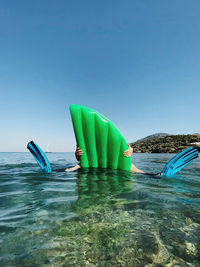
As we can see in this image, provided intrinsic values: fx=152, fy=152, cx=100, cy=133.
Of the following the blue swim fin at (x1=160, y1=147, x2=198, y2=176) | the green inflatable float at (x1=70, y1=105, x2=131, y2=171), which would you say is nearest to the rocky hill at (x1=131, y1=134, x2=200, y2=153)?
the blue swim fin at (x1=160, y1=147, x2=198, y2=176)

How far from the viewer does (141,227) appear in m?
1.51

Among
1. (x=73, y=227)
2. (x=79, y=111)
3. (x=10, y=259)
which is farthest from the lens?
(x=79, y=111)

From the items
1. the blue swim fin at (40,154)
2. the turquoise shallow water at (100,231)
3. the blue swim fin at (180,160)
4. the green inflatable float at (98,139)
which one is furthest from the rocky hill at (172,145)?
the turquoise shallow water at (100,231)

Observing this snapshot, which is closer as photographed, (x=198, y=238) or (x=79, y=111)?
(x=198, y=238)

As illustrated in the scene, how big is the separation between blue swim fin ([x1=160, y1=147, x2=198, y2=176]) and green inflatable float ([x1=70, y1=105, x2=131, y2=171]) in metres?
1.27

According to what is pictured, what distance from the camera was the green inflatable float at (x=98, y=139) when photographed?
15.9 ft

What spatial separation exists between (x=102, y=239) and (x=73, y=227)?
34 centimetres

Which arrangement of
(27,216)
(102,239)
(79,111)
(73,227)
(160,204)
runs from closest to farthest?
(102,239)
(73,227)
(27,216)
(160,204)
(79,111)

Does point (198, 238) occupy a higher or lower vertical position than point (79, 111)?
lower

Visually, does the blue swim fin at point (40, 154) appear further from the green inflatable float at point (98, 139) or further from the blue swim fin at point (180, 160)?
the blue swim fin at point (180, 160)

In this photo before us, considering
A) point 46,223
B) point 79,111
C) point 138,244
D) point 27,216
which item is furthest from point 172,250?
point 79,111

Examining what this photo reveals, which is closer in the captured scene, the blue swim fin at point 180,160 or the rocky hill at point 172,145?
the blue swim fin at point 180,160

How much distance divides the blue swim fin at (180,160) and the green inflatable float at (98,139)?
50.1 inches

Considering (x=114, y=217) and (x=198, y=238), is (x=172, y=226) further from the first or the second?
(x=114, y=217)
